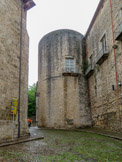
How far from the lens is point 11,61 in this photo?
28.2ft

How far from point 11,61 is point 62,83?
7.50m

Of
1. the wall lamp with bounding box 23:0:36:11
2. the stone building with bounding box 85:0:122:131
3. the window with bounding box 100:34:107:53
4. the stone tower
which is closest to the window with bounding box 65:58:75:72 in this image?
the stone tower

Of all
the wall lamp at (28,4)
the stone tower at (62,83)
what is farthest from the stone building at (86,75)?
the wall lamp at (28,4)

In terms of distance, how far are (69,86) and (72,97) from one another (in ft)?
3.48

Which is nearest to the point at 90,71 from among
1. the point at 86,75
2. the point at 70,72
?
the point at 86,75

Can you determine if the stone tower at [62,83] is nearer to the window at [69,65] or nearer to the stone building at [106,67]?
the window at [69,65]

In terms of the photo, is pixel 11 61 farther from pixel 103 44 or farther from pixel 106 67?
pixel 103 44

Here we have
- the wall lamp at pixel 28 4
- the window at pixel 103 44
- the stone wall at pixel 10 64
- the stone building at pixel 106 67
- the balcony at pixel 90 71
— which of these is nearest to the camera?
the stone wall at pixel 10 64

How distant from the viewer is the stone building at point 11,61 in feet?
25.2

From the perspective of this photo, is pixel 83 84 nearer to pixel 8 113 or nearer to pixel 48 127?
pixel 48 127

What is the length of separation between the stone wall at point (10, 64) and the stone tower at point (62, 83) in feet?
19.5

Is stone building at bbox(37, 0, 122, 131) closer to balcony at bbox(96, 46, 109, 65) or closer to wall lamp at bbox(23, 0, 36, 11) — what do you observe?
balcony at bbox(96, 46, 109, 65)


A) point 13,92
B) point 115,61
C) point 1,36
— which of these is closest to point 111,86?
point 115,61

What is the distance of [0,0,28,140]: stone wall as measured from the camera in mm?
7632
